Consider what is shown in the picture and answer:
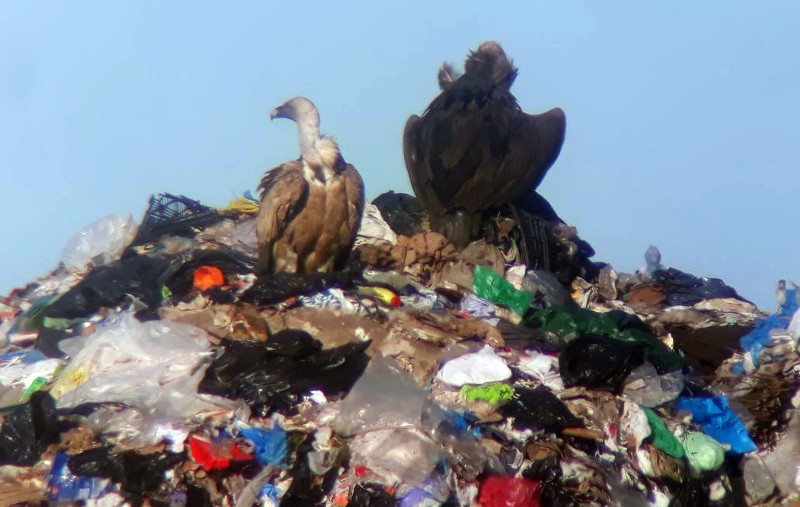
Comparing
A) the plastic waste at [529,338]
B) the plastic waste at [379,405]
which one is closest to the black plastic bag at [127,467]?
the plastic waste at [379,405]

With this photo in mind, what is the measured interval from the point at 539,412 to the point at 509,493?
0.45m

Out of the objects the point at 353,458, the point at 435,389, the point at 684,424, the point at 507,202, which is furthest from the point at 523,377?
the point at 507,202

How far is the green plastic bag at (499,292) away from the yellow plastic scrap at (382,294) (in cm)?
54

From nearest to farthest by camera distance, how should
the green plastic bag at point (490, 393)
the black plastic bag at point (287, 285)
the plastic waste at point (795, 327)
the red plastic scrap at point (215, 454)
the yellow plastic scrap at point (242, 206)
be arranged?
the red plastic scrap at point (215, 454)
the green plastic bag at point (490, 393)
the plastic waste at point (795, 327)
the black plastic bag at point (287, 285)
the yellow plastic scrap at point (242, 206)

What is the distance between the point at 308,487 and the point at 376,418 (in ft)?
1.29

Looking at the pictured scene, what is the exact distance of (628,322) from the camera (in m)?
4.51

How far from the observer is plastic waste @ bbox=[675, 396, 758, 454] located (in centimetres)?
372

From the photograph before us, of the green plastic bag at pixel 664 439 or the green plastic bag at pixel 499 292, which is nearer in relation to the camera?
the green plastic bag at pixel 664 439

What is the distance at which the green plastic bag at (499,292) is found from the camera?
469 cm

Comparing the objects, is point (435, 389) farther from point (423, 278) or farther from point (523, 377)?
point (423, 278)

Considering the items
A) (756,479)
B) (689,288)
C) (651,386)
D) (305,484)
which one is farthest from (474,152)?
(305,484)

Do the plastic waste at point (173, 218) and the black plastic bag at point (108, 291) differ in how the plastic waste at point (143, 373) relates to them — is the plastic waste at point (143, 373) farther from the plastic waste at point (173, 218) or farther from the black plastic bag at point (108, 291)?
the plastic waste at point (173, 218)

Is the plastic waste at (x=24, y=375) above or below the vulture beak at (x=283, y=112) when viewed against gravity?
below

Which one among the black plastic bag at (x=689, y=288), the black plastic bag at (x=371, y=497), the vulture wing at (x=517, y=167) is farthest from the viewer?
the vulture wing at (x=517, y=167)
